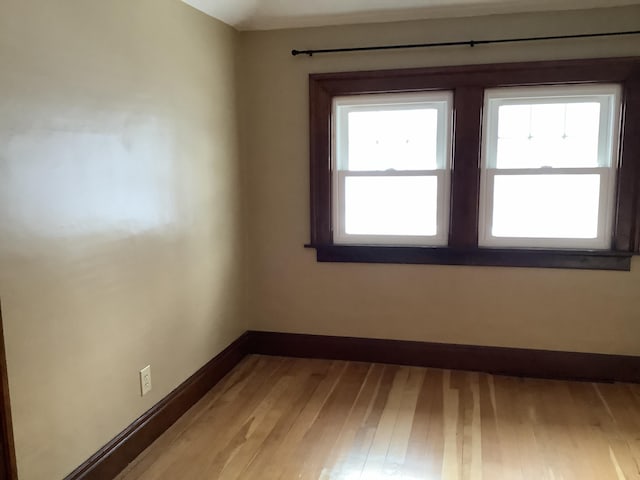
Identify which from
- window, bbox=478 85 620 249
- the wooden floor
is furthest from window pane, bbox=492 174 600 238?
the wooden floor

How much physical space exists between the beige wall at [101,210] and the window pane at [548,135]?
1796 mm

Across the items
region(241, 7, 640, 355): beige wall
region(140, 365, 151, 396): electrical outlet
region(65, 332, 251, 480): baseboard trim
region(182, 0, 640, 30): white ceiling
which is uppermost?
region(182, 0, 640, 30): white ceiling

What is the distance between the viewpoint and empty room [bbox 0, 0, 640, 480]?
6.83 ft

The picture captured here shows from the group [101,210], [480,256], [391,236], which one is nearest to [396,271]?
[391,236]

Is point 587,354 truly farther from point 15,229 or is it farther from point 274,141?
point 15,229

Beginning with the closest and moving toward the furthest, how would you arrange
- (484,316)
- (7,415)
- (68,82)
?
1. (7,415)
2. (68,82)
3. (484,316)

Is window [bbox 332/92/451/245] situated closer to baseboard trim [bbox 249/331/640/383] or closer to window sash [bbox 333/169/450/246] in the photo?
window sash [bbox 333/169/450/246]

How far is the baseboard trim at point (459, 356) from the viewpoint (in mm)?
3219

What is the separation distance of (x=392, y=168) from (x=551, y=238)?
107 centimetres

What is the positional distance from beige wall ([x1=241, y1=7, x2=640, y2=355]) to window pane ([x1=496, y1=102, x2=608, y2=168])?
12.2 inches

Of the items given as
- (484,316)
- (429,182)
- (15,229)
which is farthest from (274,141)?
(15,229)

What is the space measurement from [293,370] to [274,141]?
5.03ft

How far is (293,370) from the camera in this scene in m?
3.46

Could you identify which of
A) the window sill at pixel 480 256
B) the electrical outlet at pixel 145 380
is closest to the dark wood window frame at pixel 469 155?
the window sill at pixel 480 256
